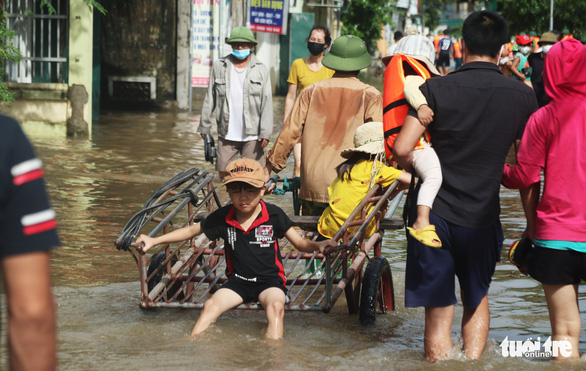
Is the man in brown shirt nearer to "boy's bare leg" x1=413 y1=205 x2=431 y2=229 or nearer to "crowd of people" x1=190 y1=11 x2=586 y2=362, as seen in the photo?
"crowd of people" x1=190 y1=11 x2=586 y2=362

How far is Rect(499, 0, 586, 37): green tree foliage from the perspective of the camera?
37.7m

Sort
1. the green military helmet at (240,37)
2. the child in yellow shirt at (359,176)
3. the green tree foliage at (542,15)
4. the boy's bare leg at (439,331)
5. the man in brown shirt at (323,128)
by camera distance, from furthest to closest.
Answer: the green tree foliage at (542,15)
the green military helmet at (240,37)
the man in brown shirt at (323,128)
the child in yellow shirt at (359,176)
the boy's bare leg at (439,331)

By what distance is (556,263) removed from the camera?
14.7 ft

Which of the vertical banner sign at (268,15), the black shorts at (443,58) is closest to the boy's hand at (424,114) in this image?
the vertical banner sign at (268,15)

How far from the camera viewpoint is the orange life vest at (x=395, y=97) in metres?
4.63

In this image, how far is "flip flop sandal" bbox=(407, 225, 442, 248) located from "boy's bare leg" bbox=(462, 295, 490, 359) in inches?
19.0

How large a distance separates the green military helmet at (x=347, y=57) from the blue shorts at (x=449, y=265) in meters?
2.57

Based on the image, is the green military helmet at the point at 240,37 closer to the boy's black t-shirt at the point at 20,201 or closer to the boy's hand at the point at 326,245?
the boy's hand at the point at 326,245

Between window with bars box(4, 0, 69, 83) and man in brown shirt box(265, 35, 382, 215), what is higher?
window with bars box(4, 0, 69, 83)

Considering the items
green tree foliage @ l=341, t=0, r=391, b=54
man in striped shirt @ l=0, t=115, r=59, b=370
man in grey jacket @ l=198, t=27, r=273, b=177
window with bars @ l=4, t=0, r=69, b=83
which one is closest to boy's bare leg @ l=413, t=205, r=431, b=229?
man in striped shirt @ l=0, t=115, r=59, b=370

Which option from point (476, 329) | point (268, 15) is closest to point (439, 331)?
point (476, 329)

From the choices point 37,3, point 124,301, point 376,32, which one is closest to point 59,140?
point 37,3

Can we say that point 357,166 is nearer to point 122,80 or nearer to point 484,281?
point 484,281

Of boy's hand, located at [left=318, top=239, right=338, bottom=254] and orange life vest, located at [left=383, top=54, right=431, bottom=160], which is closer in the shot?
orange life vest, located at [left=383, top=54, right=431, bottom=160]
